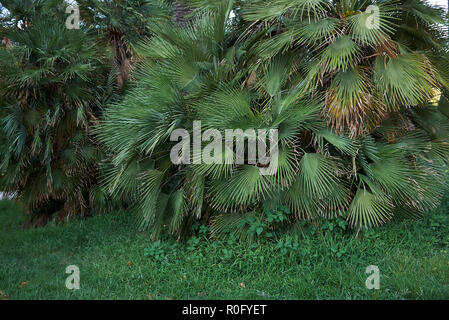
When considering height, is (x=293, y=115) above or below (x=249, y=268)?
above

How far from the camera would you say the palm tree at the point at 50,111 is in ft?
21.1

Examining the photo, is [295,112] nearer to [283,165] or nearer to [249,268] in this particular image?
[283,165]

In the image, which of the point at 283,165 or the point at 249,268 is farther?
the point at 249,268

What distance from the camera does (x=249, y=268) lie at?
4801 millimetres

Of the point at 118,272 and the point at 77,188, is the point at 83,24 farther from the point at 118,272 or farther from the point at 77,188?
the point at 118,272

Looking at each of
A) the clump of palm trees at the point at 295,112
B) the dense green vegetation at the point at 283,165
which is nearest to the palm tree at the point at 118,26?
the dense green vegetation at the point at 283,165

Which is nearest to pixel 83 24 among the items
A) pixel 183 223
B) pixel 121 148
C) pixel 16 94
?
pixel 16 94

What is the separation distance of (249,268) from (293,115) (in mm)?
1645

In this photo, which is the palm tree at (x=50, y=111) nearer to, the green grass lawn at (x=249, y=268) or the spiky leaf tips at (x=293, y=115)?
the green grass lawn at (x=249, y=268)

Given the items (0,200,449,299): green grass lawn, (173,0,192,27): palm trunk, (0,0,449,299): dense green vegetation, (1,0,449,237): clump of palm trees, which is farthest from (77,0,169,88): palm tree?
(0,200,449,299): green grass lawn

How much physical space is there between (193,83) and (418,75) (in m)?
2.38

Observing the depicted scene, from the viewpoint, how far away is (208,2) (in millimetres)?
5535

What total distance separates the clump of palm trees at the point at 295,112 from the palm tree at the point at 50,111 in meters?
1.47

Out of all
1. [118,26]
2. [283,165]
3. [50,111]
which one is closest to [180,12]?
[118,26]
